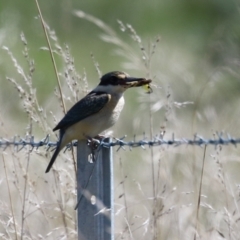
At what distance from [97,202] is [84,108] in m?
1.23

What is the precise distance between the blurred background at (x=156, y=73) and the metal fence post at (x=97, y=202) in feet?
2.10

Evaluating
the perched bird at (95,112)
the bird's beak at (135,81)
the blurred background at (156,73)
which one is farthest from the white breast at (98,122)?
the blurred background at (156,73)

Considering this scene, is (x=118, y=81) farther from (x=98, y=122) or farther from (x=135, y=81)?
(x=98, y=122)

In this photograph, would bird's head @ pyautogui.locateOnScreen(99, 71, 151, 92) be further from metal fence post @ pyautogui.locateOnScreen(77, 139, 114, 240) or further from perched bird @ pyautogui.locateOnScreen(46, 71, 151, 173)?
metal fence post @ pyautogui.locateOnScreen(77, 139, 114, 240)

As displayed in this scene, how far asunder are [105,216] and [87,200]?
4.6 inches

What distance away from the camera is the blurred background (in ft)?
18.3

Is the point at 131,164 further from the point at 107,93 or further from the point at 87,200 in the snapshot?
the point at 87,200

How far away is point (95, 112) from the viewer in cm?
548

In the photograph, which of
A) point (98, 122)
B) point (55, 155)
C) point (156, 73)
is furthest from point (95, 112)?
point (156, 73)

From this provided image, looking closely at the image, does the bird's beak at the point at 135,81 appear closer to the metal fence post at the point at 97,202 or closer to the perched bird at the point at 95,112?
the perched bird at the point at 95,112

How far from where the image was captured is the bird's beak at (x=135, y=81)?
5.14 m

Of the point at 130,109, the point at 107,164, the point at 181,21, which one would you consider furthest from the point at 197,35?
the point at 107,164

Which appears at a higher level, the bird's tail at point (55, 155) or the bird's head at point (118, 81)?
the bird's head at point (118, 81)

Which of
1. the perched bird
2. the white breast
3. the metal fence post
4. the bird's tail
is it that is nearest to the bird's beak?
the perched bird
